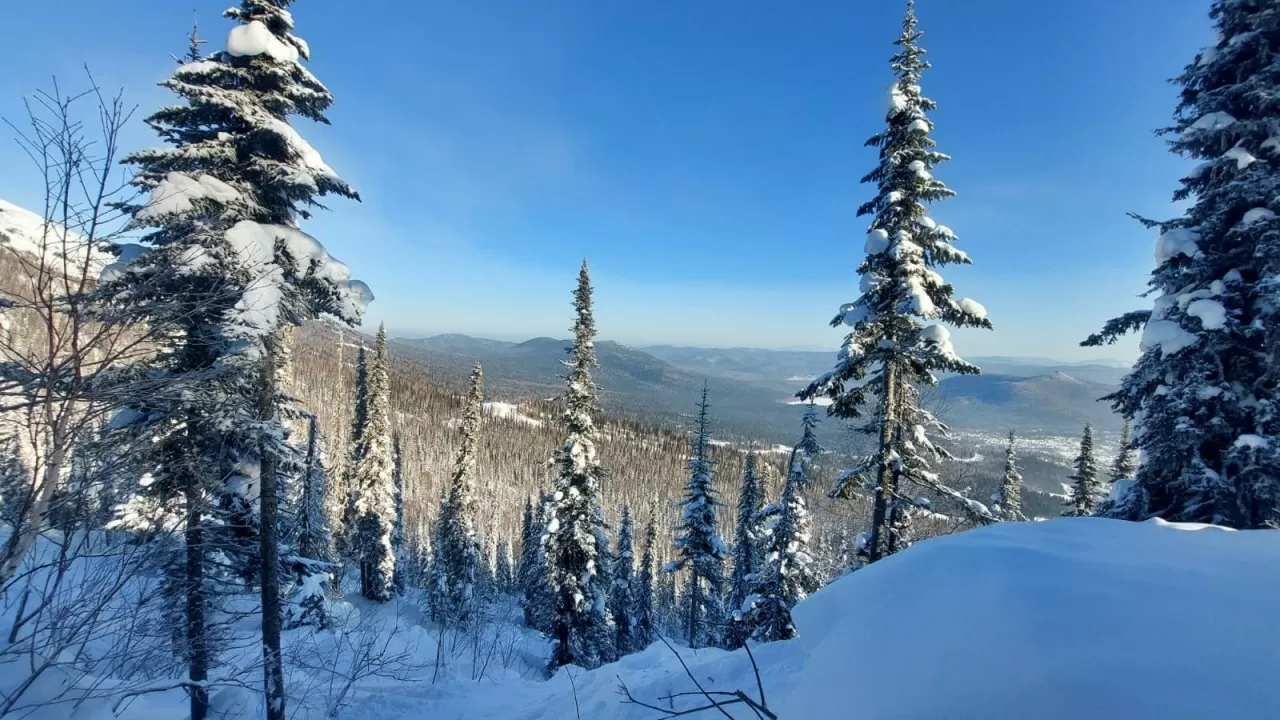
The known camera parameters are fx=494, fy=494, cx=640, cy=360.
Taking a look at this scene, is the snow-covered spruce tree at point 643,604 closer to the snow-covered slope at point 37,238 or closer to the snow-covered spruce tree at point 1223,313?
the snow-covered spruce tree at point 1223,313

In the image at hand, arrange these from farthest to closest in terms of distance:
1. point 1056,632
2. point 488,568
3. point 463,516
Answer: point 488,568, point 463,516, point 1056,632

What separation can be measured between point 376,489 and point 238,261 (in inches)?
961

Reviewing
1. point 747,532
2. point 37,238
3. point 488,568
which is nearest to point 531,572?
point 747,532

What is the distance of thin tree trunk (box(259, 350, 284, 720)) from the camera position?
7.61 metres

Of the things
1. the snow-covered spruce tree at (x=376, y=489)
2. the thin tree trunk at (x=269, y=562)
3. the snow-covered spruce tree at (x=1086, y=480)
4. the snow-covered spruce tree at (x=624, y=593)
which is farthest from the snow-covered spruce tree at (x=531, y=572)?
the snow-covered spruce tree at (x=1086, y=480)

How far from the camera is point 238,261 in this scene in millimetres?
6879

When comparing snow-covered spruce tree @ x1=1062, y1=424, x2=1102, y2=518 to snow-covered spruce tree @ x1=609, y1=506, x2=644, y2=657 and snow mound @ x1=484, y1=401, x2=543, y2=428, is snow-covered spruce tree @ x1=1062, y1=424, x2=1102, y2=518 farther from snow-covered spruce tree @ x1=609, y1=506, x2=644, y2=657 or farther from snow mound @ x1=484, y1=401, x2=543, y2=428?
snow mound @ x1=484, y1=401, x2=543, y2=428

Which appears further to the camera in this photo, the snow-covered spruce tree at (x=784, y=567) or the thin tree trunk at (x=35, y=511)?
the snow-covered spruce tree at (x=784, y=567)

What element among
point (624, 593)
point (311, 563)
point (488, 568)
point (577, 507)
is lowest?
point (488, 568)

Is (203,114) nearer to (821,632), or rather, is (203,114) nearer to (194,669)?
(194,669)

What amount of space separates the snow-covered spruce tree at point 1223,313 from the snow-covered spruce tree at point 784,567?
9.96m

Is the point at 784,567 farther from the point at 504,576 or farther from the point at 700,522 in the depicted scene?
the point at 504,576

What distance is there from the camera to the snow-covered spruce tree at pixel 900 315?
9.35 metres

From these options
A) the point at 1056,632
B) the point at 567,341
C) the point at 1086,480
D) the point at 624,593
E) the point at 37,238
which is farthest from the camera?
the point at 624,593
